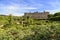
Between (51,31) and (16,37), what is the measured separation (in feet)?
4.76

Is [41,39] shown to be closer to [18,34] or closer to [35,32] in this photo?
[35,32]

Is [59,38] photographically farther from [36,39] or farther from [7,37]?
[7,37]

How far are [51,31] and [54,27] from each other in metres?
0.45

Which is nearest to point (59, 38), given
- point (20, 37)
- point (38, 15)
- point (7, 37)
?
point (20, 37)

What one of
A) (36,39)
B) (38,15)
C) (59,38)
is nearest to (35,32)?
(36,39)

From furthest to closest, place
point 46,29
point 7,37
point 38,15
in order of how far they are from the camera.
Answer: point 38,15, point 46,29, point 7,37

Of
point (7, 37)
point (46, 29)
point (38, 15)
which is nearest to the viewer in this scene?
point (7, 37)

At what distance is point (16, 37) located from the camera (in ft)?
22.4

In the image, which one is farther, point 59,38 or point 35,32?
point 35,32

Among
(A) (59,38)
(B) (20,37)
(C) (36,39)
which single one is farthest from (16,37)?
(A) (59,38)

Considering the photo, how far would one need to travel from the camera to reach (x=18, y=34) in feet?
23.1

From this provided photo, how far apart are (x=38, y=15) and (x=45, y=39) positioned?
31.1m

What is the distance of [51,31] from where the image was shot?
677 cm

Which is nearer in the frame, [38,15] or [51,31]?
[51,31]
